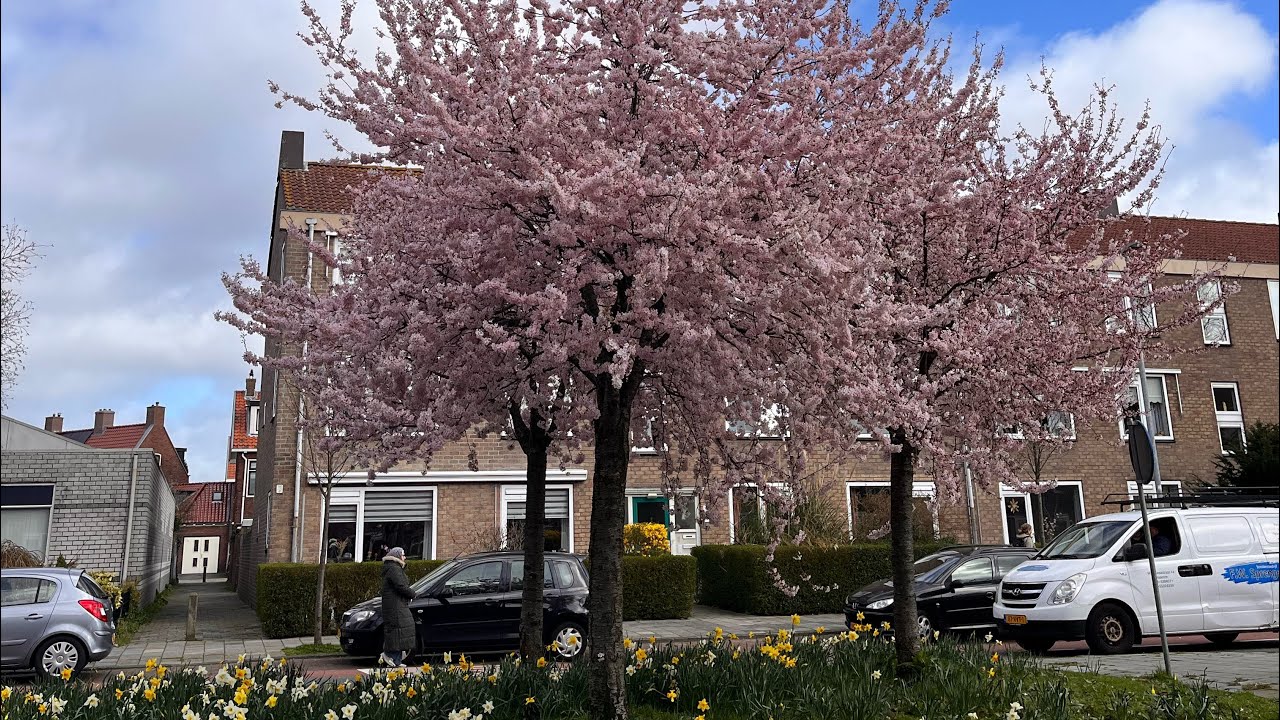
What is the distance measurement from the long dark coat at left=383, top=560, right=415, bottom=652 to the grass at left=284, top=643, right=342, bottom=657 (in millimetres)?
4144

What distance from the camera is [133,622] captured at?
18578mm

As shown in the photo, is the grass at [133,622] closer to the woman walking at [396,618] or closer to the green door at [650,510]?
the woman walking at [396,618]

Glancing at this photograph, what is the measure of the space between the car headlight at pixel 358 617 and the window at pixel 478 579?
1140 millimetres

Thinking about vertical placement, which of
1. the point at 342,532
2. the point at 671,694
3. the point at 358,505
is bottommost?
the point at 671,694

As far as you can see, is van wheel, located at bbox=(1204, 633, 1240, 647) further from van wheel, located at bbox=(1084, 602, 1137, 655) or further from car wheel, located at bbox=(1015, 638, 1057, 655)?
car wheel, located at bbox=(1015, 638, 1057, 655)

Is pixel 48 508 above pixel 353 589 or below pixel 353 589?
above

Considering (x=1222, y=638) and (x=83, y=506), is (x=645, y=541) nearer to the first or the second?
(x=1222, y=638)

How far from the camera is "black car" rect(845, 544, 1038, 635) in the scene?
14.5m

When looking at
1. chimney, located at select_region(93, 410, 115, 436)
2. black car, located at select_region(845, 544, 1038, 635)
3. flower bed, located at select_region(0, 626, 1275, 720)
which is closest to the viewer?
flower bed, located at select_region(0, 626, 1275, 720)

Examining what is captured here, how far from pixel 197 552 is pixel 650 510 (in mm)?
54504

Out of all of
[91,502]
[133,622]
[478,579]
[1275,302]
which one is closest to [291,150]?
[91,502]

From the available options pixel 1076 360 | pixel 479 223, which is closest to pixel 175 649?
pixel 479 223

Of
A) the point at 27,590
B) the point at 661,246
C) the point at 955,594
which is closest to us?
the point at 661,246

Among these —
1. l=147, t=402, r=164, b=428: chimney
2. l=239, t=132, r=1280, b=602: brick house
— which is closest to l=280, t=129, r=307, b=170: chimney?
l=239, t=132, r=1280, b=602: brick house
